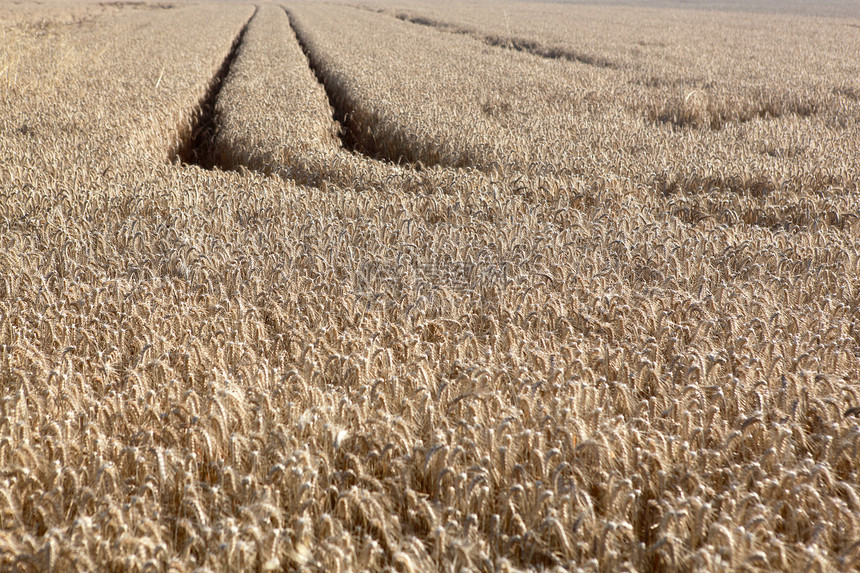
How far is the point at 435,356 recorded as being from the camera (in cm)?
327

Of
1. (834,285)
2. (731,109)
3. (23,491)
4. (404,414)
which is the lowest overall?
(23,491)

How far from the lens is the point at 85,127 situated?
8.55 meters

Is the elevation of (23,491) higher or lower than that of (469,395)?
lower

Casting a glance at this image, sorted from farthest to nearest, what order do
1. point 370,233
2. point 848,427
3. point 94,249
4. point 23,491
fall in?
point 370,233 < point 94,249 < point 848,427 < point 23,491

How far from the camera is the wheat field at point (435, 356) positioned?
211cm

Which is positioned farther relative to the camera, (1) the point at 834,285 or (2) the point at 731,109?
(2) the point at 731,109

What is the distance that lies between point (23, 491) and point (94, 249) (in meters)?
2.75

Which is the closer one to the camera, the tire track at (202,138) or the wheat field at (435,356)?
the wheat field at (435,356)

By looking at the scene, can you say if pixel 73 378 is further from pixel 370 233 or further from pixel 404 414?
pixel 370 233

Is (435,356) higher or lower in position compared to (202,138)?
lower

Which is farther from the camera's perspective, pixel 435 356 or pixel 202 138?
pixel 202 138

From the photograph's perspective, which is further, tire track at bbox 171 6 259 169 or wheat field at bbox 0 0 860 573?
tire track at bbox 171 6 259 169

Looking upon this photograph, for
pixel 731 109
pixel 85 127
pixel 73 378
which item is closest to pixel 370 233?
pixel 73 378

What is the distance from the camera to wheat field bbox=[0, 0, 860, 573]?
211cm
